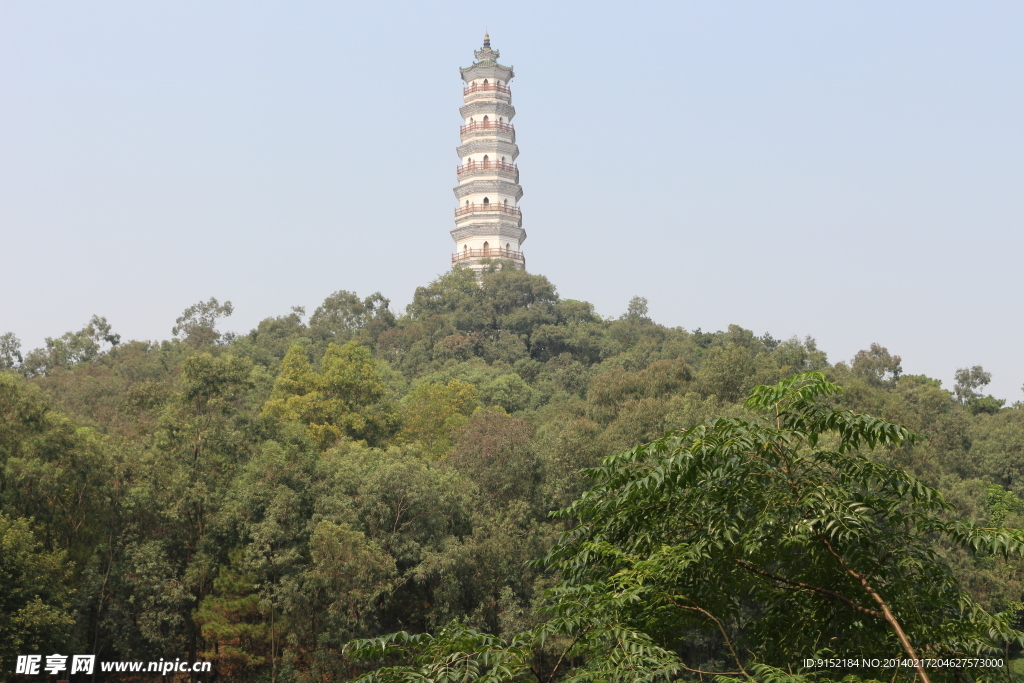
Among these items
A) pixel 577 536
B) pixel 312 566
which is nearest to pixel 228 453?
pixel 312 566

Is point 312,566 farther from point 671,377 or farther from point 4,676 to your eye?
point 671,377

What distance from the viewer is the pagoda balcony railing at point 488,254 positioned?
159ft

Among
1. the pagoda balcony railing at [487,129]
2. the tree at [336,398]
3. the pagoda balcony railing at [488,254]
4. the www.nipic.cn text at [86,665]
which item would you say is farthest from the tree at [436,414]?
the pagoda balcony railing at [487,129]

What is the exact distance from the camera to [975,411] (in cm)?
4134

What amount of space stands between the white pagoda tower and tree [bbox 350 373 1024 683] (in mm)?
42043

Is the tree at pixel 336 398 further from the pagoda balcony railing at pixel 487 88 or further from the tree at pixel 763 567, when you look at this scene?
the pagoda balcony railing at pixel 487 88

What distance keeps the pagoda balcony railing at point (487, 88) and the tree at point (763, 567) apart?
45.3 meters

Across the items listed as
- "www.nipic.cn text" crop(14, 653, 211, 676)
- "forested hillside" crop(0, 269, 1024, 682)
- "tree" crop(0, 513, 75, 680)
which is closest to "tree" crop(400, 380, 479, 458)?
"forested hillside" crop(0, 269, 1024, 682)

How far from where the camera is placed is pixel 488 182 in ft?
157

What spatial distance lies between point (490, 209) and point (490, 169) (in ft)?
6.71

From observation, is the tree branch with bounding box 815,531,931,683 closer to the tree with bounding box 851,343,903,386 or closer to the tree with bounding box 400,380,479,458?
the tree with bounding box 400,380,479,458

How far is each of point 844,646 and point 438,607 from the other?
1438 cm

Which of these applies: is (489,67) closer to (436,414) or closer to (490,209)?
(490,209)

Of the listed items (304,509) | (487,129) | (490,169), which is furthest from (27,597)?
(487,129)
